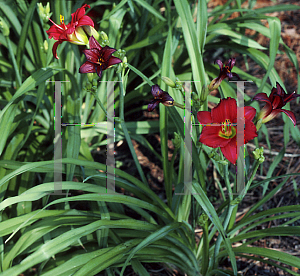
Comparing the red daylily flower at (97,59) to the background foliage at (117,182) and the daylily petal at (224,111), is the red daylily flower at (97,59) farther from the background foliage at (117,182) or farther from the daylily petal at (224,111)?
the daylily petal at (224,111)

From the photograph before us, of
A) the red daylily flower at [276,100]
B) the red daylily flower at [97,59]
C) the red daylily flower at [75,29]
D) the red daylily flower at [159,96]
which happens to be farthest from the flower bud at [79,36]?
the red daylily flower at [276,100]

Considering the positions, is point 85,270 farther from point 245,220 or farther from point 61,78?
point 61,78

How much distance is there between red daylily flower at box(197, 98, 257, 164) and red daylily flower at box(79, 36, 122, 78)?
286 mm

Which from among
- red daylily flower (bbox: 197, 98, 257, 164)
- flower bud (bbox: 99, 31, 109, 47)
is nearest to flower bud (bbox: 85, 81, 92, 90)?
flower bud (bbox: 99, 31, 109, 47)

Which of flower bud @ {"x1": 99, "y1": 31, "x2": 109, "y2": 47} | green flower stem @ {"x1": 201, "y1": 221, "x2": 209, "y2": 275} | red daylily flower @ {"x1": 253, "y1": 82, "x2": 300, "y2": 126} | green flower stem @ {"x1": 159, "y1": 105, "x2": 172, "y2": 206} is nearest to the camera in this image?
red daylily flower @ {"x1": 253, "y1": 82, "x2": 300, "y2": 126}

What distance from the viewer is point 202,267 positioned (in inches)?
44.1

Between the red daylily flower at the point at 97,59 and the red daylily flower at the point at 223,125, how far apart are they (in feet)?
0.94

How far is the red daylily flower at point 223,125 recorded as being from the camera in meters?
0.79

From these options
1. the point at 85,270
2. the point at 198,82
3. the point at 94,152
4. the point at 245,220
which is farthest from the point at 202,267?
the point at 94,152

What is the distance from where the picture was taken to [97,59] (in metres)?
0.82

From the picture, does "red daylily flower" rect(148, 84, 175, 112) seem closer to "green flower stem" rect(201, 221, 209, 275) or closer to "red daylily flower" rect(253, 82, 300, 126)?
"red daylily flower" rect(253, 82, 300, 126)

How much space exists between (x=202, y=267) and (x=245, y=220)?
0.24 m

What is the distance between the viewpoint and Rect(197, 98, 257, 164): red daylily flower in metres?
0.79

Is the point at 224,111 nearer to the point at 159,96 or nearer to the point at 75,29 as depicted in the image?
the point at 159,96
